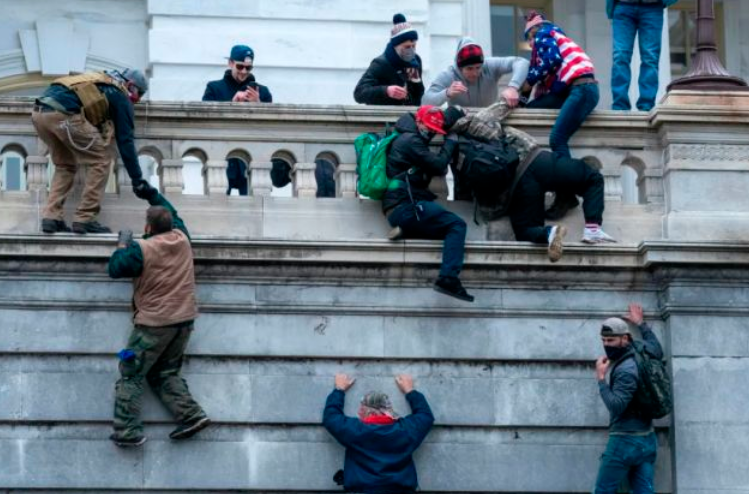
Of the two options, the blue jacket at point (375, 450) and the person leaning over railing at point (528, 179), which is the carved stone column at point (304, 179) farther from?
the blue jacket at point (375, 450)

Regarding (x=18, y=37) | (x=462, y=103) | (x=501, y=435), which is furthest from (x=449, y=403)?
(x=18, y=37)

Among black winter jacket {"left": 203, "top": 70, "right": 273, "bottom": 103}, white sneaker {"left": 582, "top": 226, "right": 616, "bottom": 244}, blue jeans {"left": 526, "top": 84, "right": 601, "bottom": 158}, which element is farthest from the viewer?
black winter jacket {"left": 203, "top": 70, "right": 273, "bottom": 103}

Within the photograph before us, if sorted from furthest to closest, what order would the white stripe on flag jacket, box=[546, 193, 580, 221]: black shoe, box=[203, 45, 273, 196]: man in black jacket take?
box=[203, 45, 273, 196]: man in black jacket < the white stripe on flag jacket < box=[546, 193, 580, 221]: black shoe

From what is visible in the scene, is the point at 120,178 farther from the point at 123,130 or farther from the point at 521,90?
the point at 521,90

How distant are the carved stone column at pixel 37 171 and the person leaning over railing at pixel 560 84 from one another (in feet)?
15.4

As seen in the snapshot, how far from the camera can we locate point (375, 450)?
→ 23984mm

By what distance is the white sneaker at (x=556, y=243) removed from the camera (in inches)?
968

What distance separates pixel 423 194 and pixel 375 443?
2.43 meters

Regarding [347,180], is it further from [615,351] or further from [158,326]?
[615,351]

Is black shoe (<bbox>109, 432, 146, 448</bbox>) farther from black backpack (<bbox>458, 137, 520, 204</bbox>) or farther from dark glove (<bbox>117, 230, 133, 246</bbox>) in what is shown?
black backpack (<bbox>458, 137, 520, 204</bbox>)

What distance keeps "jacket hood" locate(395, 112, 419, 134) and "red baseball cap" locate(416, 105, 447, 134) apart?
83 millimetres

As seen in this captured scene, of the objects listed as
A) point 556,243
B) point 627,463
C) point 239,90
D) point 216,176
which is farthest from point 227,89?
point 627,463

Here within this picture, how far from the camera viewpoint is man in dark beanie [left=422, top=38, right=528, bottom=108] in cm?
2586

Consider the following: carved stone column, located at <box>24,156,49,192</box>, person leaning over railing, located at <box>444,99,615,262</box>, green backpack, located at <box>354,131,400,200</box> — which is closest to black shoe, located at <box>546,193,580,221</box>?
person leaning over railing, located at <box>444,99,615,262</box>
